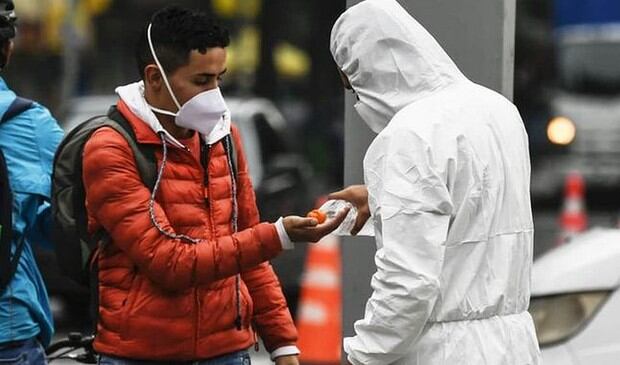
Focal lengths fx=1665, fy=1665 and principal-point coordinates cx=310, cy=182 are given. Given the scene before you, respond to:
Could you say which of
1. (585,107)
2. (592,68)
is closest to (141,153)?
(585,107)

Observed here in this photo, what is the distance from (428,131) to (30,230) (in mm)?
1539

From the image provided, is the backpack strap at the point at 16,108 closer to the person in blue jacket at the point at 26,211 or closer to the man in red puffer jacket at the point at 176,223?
the person in blue jacket at the point at 26,211

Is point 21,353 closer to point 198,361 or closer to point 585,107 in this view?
point 198,361

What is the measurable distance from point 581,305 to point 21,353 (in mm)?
2555

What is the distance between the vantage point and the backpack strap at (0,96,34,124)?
4965 mm

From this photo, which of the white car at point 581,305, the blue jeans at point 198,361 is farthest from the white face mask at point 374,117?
the white car at point 581,305

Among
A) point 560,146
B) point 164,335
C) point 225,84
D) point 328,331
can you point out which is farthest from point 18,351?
point 225,84

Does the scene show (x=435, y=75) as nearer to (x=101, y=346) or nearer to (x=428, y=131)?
(x=428, y=131)

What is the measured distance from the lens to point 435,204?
392cm

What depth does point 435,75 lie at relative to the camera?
417 cm

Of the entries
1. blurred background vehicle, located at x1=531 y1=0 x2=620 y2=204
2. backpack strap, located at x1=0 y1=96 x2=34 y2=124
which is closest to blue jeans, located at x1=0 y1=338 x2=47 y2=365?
backpack strap, located at x1=0 y1=96 x2=34 y2=124

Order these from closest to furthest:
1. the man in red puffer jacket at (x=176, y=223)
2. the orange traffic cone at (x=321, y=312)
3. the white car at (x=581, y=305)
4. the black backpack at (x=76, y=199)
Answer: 1. the man in red puffer jacket at (x=176, y=223)
2. the black backpack at (x=76, y=199)
3. the white car at (x=581, y=305)
4. the orange traffic cone at (x=321, y=312)

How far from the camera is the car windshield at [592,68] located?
2194cm

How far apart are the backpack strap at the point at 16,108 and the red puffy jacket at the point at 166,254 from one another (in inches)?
24.0
